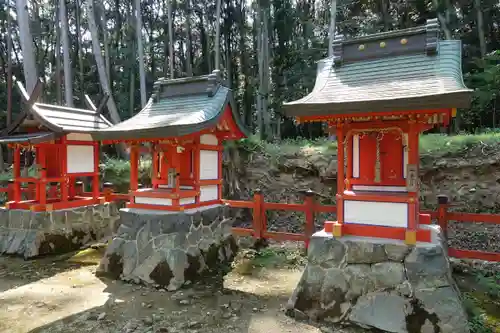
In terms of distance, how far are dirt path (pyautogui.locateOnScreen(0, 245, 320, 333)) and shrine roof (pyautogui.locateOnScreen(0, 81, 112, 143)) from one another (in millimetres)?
3350

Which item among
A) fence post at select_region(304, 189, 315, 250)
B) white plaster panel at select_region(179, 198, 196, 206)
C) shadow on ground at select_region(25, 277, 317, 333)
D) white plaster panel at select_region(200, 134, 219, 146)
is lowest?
shadow on ground at select_region(25, 277, 317, 333)

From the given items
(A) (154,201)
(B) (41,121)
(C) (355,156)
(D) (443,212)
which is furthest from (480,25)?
(B) (41,121)

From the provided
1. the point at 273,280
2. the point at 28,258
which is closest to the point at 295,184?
the point at 273,280

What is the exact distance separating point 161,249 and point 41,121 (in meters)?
4.78

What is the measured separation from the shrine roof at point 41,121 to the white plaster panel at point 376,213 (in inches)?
Answer: 283

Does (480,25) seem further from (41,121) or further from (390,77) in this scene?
(41,121)

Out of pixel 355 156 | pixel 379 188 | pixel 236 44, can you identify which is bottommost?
pixel 379 188

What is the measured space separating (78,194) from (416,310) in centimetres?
1031

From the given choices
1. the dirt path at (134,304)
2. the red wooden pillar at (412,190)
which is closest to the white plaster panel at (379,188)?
the red wooden pillar at (412,190)

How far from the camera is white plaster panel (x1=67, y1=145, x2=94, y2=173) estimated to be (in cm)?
942

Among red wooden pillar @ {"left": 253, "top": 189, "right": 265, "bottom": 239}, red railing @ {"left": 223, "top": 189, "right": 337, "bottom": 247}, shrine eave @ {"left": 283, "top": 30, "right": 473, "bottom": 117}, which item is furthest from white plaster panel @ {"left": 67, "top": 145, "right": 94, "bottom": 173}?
shrine eave @ {"left": 283, "top": 30, "right": 473, "bottom": 117}

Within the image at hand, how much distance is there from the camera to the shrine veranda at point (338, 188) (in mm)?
5047

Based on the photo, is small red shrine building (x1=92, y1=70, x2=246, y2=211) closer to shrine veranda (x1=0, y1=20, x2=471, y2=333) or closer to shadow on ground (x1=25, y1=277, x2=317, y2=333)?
shrine veranda (x1=0, y1=20, x2=471, y2=333)

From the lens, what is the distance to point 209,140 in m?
8.27
